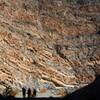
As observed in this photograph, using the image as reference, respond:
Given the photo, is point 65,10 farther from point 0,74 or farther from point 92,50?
point 0,74

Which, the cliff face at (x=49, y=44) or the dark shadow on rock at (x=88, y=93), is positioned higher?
the cliff face at (x=49, y=44)

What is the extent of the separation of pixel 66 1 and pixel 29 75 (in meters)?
3.47

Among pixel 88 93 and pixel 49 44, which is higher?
pixel 49 44

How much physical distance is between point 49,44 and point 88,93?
2597 millimetres

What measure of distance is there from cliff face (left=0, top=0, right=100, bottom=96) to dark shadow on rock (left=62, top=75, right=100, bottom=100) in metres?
0.45

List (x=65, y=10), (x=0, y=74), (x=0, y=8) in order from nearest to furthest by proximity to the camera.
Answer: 1. (x=0, y=74)
2. (x=0, y=8)
3. (x=65, y=10)

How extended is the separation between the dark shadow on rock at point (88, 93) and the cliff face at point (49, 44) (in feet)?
1.48

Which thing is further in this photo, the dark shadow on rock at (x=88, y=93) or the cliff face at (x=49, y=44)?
the cliff face at (x=49, y=44)

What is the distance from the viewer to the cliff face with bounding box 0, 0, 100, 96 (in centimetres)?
1177

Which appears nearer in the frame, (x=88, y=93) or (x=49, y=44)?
(x=88, y=93)

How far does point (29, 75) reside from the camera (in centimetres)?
1178

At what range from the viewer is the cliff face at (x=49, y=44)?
11766 millimetres

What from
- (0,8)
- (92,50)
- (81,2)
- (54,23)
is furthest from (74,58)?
(0,8)

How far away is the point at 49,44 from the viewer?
12.5 m
